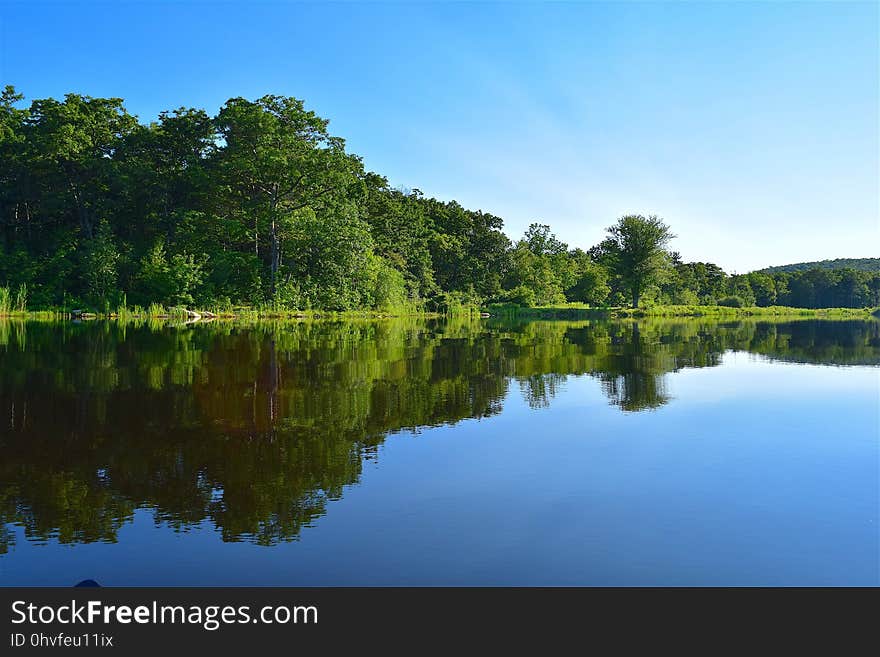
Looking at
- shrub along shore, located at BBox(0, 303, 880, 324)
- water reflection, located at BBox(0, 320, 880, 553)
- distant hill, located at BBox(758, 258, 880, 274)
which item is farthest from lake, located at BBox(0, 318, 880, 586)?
distant hill, located at BBox(758, 258, 880, 274)

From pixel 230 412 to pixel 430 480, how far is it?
4.35 m

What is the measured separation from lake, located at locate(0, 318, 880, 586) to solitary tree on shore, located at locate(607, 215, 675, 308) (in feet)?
171

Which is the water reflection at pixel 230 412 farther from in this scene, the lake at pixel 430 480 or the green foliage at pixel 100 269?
the green foliage at pixel 100 269

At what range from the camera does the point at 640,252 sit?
6438cm

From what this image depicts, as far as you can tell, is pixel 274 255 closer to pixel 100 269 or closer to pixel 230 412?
pixel 100 269

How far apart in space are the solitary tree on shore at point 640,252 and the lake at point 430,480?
52121 mm

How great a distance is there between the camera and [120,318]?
3584 centimetres

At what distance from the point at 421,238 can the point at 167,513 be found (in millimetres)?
64242

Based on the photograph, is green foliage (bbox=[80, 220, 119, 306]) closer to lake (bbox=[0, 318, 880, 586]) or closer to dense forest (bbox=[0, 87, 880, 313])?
dense forest (bbox=[0, 87, 880, 313])

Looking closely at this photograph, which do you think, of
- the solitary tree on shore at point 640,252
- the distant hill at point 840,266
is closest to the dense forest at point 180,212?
the solitary tree on shore at point 640,252

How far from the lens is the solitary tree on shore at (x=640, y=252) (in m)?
64.0

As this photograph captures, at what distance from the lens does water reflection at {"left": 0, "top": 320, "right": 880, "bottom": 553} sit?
5.45m
